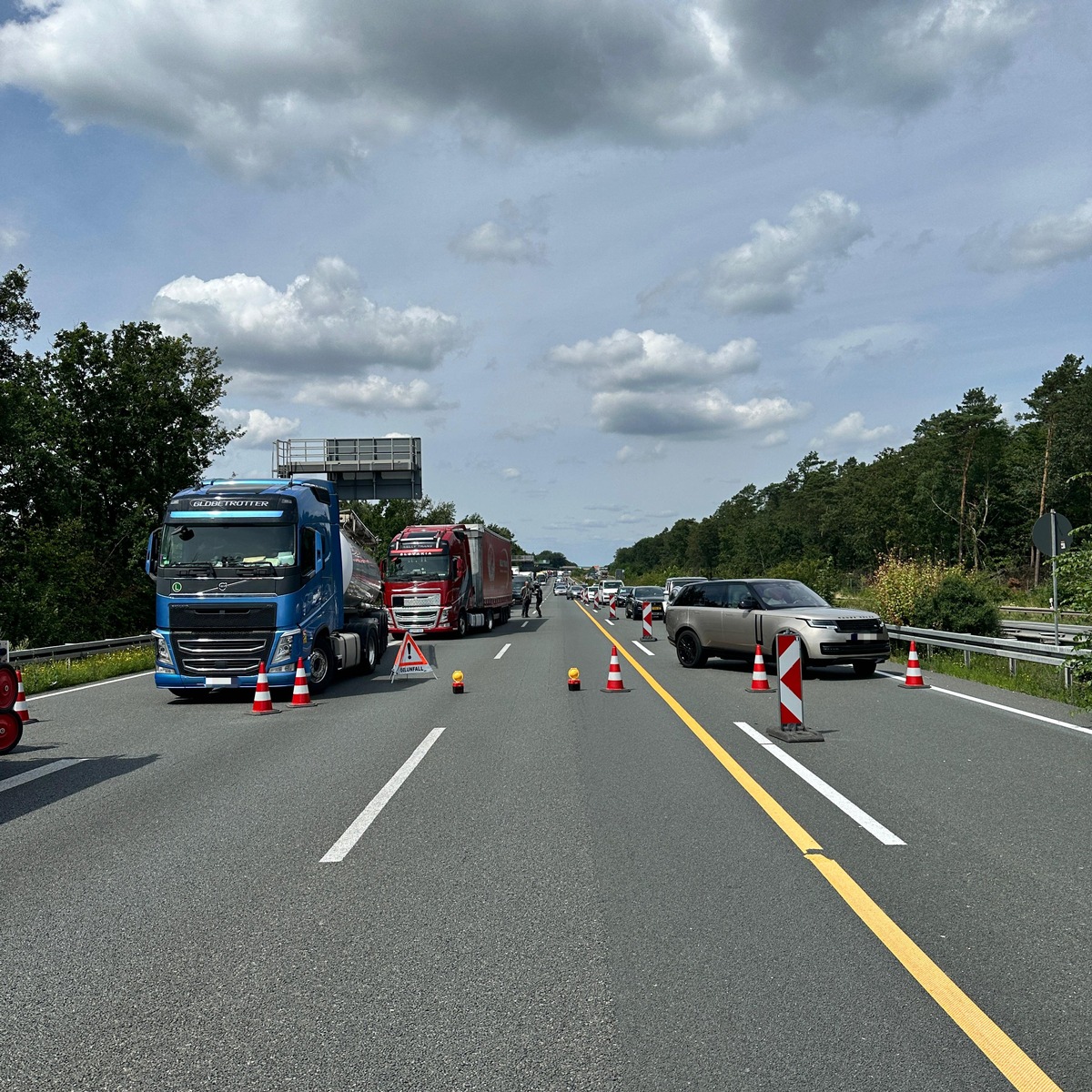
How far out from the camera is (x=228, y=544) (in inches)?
606

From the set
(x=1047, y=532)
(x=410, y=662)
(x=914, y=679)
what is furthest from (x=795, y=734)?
(x=1047, y=532)

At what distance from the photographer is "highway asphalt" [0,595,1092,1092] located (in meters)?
3.47

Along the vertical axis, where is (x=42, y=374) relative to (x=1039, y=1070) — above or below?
above

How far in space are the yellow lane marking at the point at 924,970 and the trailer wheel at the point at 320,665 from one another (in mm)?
9890

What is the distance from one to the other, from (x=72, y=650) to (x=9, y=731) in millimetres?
11392

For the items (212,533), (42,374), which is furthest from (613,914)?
(42,374)

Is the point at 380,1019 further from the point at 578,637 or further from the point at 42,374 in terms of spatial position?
the point at 42,374

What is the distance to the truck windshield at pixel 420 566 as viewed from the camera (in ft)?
102

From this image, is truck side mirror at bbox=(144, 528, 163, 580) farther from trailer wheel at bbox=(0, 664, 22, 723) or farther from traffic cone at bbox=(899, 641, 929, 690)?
traffic cone at bbox=(899, 641, 929, 690)

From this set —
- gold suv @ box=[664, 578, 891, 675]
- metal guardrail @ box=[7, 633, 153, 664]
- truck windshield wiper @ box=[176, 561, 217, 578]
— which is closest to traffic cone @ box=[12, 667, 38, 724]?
truck windshield wiper @ box=[176, 561, 217, 578]

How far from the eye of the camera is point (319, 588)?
1639cm

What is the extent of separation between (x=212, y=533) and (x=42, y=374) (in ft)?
91.3

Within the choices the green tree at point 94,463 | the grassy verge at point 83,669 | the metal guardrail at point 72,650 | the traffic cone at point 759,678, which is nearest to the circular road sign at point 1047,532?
the traffic cone at point 759,678

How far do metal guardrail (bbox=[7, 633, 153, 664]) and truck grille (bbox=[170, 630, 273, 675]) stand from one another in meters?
4.22
